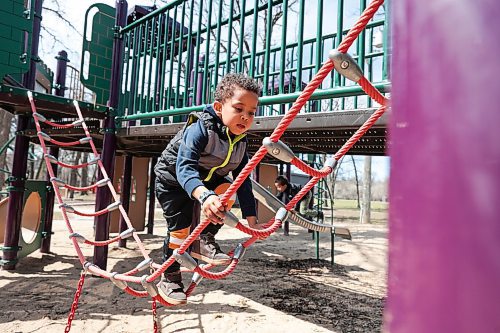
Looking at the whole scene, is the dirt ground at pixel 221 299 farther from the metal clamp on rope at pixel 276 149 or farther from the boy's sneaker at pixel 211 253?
the metal clamp on rope at pixel 276 149

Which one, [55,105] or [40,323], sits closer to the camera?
[40,323]

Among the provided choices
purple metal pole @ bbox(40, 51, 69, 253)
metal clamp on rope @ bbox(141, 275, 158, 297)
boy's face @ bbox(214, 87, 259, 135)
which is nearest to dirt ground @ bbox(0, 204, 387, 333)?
purple metal pole @ bbox(40, 51, 69, 253)

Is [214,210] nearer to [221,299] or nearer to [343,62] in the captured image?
[343,62]

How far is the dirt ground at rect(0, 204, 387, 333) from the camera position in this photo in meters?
3.37

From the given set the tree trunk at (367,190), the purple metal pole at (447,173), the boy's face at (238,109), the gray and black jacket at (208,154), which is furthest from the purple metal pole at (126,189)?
the tree trunk at (367,190)

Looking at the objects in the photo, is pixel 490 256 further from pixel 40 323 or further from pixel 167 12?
pixel 167 12

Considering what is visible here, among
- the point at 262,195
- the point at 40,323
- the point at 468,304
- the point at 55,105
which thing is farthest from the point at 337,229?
the point at 55,105

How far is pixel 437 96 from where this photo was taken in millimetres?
295

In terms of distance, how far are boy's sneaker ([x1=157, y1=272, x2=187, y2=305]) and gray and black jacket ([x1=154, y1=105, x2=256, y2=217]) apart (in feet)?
2.05

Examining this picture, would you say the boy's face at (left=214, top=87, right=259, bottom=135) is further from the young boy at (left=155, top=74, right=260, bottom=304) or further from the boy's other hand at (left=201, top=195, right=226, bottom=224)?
the boy's other hand at (left=201, top=195, right=226, bottom=224)

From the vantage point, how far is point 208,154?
2.25 meters

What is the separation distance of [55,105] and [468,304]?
16.5 ft

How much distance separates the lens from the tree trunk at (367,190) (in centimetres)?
1433

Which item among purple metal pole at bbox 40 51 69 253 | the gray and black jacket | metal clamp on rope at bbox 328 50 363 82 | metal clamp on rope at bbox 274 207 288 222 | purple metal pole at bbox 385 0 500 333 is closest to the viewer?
purple metal pole at bbox 385 0 500 333
